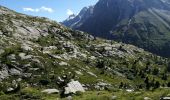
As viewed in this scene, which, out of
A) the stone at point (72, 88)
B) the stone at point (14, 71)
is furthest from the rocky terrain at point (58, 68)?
the stone at point (14, 71)

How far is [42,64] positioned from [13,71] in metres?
15.0

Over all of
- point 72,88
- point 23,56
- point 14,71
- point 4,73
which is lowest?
point 72,88

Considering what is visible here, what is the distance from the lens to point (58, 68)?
12769 centimetres

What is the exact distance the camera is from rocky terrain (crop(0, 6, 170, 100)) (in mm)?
83250

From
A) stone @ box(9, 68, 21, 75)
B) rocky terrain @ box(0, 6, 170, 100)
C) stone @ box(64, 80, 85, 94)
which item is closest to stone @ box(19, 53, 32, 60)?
rocky terrain @ box(0, 6, 170, 100)

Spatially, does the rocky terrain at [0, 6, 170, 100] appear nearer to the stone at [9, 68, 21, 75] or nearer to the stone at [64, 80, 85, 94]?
the stone at [64, 80, 85, 94]

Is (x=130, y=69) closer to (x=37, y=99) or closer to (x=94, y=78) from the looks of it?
(x=94, y=78)

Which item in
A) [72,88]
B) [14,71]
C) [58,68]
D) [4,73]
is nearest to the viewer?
[72,88]

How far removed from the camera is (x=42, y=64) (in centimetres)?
12494

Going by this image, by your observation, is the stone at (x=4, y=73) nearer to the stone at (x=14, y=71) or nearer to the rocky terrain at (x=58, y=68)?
the rocky terrain at (x=58, y=68)

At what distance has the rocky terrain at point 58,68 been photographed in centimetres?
8325

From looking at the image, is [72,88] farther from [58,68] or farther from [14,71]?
[58,68]

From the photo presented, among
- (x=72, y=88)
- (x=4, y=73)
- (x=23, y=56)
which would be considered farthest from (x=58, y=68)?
(x=72, y=88)

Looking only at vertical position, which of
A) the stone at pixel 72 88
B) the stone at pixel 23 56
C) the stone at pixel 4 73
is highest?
the stone at pixel 23 56
